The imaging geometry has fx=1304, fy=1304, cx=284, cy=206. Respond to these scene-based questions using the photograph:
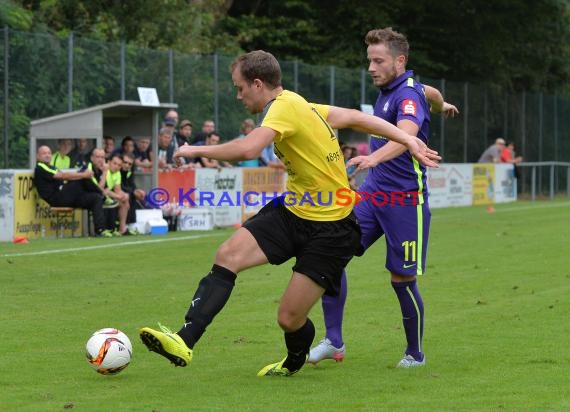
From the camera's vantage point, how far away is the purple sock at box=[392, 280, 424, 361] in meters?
8.48

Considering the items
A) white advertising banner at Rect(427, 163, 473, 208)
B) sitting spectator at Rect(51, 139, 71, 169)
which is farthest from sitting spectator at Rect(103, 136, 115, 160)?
white advertising banner at Rect(427, 163, 473, 208)

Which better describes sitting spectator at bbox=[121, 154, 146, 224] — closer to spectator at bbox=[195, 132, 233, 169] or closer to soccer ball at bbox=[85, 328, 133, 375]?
spectator at bbox=[195, 132, 233, 169]

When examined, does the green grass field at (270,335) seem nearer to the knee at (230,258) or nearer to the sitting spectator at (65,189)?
the knee at (230,258)

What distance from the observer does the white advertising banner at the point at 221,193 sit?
24109 millimetres

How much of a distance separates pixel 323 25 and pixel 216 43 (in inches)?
263

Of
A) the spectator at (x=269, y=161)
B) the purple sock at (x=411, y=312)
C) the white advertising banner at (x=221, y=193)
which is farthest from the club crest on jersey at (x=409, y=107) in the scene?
the spectator at (x=269, y=161)

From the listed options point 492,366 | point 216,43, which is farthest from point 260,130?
point 216,43

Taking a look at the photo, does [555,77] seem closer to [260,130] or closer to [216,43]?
[216,43]

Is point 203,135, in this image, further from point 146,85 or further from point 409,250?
point 409,250

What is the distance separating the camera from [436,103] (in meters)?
9.19

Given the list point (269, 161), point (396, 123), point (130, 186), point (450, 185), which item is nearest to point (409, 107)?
point (396, 123)

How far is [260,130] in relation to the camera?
24.3 feet

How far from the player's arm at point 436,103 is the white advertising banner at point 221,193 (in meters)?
14.8

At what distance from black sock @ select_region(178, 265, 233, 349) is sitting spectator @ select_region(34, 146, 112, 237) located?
509 inches
